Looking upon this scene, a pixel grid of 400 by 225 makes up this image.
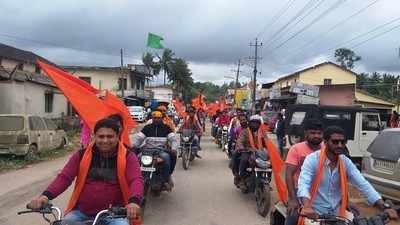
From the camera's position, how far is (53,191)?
4211 millimetres

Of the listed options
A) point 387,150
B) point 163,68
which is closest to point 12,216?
point 387,150

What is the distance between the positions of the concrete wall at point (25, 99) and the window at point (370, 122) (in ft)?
50.7

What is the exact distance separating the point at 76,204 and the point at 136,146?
5176 millimetres

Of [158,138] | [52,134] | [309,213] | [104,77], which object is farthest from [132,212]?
[104,77]

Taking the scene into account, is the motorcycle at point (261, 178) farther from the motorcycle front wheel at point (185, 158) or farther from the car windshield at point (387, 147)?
Result: the motorcycle front wheel at point (185, 158)

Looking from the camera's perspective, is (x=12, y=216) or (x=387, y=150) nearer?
(x=12, y=216)

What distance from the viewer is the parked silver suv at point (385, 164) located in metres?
8.59

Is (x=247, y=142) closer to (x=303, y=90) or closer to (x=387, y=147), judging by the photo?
(x=387, y=147)

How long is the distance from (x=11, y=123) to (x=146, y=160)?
8527 millimetres

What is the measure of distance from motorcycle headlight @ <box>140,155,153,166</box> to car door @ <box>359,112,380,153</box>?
8.84 meters

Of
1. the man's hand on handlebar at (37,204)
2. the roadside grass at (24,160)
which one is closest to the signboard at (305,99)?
the roadside grass at (24,160)

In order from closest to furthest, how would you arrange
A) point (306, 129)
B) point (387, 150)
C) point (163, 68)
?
1. point (306, 129)
2. point (387, 150)
3. point (163, 68)

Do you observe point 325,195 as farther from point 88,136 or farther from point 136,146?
point 88,136

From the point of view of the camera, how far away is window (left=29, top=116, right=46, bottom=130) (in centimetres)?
1590
